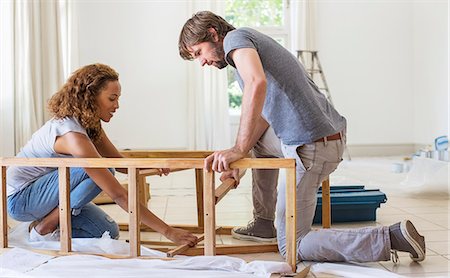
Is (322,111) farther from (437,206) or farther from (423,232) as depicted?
(437,206)

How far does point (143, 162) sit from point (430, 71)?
239 inches

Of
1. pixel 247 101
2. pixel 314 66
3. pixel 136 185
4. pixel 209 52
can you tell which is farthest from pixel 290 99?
pixel 314 66

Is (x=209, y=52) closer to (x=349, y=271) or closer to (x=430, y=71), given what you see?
(x=349, y=271)

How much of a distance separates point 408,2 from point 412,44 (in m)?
0.56

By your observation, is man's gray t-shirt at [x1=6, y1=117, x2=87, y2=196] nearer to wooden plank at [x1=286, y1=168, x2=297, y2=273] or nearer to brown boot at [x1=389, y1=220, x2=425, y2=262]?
wooden plank at [x1=286, y1=168, x2=297, y2=273]

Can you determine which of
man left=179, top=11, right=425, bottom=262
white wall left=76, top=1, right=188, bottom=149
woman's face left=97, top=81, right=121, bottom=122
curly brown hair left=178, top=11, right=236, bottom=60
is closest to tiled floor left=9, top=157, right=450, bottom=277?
man left=179, top=11, right=425, bottom=262

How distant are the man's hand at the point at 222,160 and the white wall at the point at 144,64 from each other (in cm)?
538

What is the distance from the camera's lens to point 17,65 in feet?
17.3

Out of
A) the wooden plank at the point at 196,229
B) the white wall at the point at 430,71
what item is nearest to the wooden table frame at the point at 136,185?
the wooden plank at the point at 196,229

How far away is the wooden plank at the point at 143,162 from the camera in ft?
6.44

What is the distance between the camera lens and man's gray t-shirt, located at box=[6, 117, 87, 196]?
227 centimetres

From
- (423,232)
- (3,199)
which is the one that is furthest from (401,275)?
(3,199)

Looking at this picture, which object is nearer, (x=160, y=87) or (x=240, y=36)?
(x=240, y=36)

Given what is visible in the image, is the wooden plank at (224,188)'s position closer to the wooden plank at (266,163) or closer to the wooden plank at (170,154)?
the wooden plank at (266,163)
